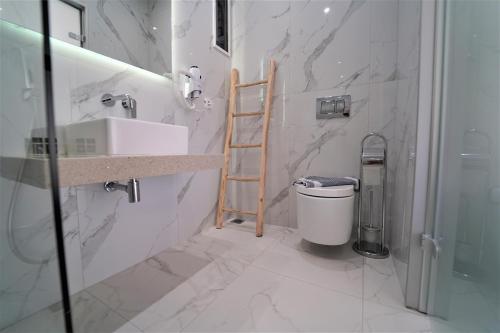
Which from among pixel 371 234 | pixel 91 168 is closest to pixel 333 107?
pixel 371 234

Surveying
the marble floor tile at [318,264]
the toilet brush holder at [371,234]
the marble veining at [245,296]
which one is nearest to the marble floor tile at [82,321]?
the marble veining at [245,296]

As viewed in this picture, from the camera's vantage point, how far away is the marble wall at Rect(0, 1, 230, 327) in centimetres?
88

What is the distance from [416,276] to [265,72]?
1.72m

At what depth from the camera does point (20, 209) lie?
32.8 inches

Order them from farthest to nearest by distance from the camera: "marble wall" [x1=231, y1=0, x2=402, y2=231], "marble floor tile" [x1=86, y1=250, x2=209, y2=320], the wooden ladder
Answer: the wooden ladder, "marble wall" [x1=231, y1=0, x2=402, y2=231], "marble floor tile" [x1=86, y1=250, x2=209, y2=320]

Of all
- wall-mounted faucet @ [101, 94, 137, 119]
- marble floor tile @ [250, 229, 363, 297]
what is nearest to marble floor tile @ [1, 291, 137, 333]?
marble floor tile @ [250, 229, 363, 297]

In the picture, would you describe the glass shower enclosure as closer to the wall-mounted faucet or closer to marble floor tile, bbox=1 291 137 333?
marble floor tile, bbox=1 291 137 333

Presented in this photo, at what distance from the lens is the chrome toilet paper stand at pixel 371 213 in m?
1.39

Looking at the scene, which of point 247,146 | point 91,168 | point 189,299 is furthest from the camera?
point 247,146

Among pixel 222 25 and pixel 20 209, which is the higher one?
pixel 222 25

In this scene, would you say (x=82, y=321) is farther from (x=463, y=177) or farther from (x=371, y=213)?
(x=371, y=213)

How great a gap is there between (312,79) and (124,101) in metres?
1.36

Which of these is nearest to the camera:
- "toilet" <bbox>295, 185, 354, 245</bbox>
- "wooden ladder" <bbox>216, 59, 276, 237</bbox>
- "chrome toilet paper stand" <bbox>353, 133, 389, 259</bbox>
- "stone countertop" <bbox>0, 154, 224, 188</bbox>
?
"stone countertop" <bbox>0, 154, 224, 188</bbox>

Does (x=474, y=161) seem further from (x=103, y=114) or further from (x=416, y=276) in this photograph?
(x=103, y=114)
